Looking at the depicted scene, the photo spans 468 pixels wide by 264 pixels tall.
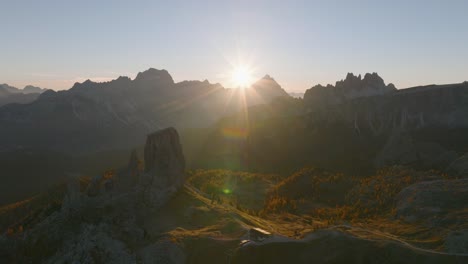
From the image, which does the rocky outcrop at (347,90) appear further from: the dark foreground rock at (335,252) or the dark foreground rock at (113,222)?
the dark foreground rock at (335,252)

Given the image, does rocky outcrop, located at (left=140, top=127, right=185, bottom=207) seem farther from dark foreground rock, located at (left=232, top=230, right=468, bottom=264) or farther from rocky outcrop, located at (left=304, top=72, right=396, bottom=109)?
rocky outcrop, located at (left=304, top=72, right=396, bottom=109)

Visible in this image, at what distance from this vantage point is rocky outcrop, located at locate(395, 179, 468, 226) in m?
44.9

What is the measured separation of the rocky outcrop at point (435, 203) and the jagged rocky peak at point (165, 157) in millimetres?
32532

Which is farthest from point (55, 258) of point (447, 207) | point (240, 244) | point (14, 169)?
point (14, 169)

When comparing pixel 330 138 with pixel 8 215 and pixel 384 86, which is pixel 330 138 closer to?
pixel 384 86

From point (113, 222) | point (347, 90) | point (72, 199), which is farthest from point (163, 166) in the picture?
point (347, 90)

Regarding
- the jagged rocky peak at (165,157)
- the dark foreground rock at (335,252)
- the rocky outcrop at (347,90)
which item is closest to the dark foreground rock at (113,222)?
the jagged rocky peak at (165,157)

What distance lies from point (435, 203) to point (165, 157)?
3823 centimetres

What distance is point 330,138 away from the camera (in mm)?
150250

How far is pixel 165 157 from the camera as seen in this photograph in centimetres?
5241

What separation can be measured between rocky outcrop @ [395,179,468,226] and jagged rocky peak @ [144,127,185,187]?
1281 inches

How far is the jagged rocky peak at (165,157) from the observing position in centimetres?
5162

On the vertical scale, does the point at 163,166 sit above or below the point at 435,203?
above

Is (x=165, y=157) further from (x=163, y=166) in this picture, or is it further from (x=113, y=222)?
(x=113, y=222)
